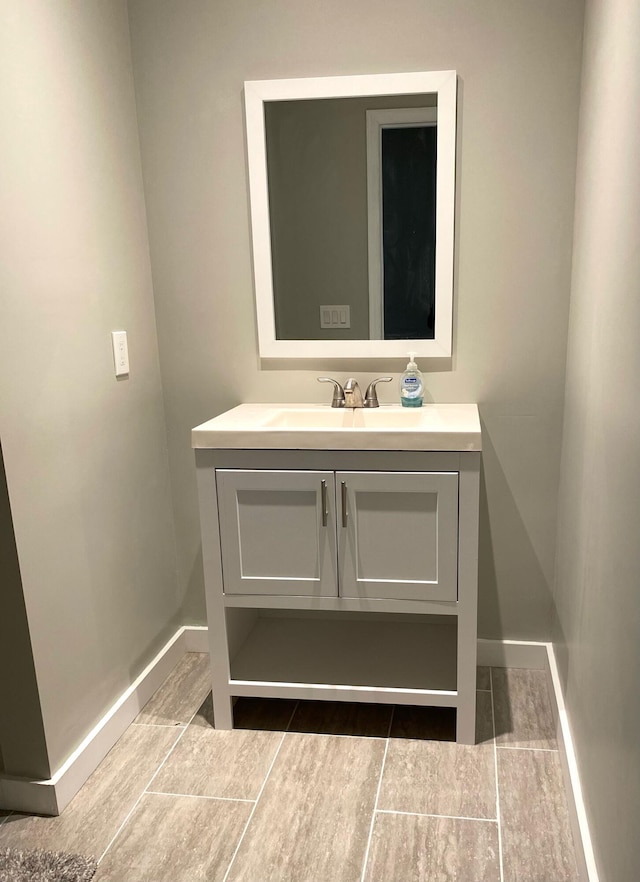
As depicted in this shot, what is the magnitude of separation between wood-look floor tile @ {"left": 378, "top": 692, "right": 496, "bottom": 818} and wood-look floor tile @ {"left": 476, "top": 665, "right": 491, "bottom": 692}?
0.93ft

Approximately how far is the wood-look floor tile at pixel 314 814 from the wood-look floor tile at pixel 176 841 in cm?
4

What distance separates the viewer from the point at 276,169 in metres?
2.09

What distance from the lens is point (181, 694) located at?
2207 millimetres

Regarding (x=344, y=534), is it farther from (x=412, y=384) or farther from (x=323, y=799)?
(x=323, y=799)

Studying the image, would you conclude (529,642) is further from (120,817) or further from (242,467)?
(120,817)

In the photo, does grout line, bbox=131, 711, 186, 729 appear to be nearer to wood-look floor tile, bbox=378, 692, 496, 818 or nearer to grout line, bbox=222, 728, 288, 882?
grout line, bbox=222, 728, 288, 882

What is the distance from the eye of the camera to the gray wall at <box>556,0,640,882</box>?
112 centimetres

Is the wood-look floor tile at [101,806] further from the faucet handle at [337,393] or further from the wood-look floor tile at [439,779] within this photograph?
the faucet handle at [337,393]

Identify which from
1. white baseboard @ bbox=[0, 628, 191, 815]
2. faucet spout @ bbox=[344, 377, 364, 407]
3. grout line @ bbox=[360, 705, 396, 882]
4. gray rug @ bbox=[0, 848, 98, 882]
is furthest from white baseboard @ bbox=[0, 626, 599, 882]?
faucet spout @ bbox=[344, 377, 364, 407]

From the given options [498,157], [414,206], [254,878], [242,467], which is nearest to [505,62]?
[498,157]

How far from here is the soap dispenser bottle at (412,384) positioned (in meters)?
2.10

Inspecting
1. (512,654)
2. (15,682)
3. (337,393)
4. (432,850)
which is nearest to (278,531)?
(337,393)

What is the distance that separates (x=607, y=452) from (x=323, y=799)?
3.54 feet

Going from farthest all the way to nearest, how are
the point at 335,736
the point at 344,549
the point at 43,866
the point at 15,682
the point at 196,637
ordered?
the point at 196,637, the point at 335,736, the point at 344,549, the point at 15,682, the point at 43,866
